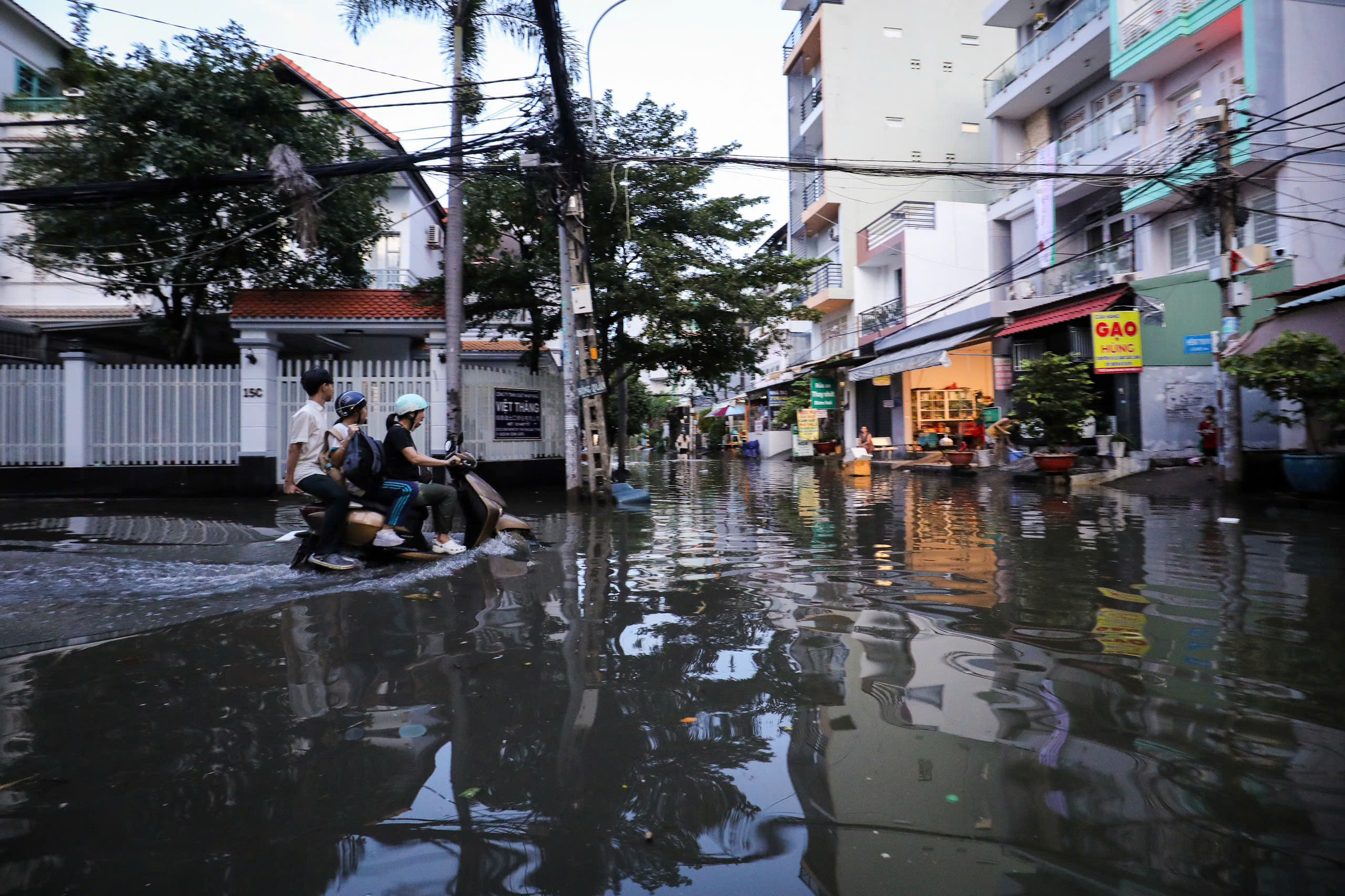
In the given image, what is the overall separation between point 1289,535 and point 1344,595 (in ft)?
11.8

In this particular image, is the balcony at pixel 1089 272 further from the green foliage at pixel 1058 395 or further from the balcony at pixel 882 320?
the balcony at pixel 882 320

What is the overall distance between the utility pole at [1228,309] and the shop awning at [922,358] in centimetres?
754

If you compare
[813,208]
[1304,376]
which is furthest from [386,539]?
[813,208]

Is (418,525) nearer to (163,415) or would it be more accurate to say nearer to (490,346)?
(163,415)

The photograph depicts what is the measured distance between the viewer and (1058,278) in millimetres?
20984

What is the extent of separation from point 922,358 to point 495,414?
12.0 metres

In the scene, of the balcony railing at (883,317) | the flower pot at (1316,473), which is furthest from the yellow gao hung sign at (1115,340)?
the balcony railing at (883,317)

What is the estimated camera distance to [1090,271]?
792 inches

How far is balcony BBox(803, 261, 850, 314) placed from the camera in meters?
31.5

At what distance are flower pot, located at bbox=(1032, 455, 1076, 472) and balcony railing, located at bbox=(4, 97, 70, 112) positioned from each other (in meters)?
23.8

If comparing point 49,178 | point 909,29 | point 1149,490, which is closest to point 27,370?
point 49,178

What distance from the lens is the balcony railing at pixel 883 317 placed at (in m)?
27.4

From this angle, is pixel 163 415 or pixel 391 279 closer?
pixel 163 415

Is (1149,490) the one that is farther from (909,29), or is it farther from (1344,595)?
(909,29)
